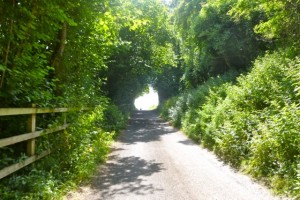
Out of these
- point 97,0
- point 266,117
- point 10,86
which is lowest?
point 266,117

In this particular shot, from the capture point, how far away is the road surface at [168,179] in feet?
20.7

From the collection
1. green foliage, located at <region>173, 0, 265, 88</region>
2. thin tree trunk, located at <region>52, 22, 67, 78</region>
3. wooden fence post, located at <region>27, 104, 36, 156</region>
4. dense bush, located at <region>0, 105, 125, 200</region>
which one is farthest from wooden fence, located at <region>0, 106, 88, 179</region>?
green foliage, located at <region>173, 0, 265, 88</region>

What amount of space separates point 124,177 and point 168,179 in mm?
1163

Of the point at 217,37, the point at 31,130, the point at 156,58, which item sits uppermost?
the point at 217,37

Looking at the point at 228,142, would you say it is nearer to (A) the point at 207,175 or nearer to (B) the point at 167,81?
(A) the point at 207,175

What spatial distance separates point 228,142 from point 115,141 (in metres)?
6.36

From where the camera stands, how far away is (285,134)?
6.71m

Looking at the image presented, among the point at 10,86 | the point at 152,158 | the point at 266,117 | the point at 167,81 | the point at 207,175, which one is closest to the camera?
the point at 10,86

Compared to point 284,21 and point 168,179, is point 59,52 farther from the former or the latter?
point 284,21

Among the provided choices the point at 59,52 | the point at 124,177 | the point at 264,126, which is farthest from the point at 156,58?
the point at 124,177

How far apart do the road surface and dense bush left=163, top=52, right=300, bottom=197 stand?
450 millimetres

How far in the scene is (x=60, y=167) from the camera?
6.96m

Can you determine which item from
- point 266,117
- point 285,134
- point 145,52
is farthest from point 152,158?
point 145,52

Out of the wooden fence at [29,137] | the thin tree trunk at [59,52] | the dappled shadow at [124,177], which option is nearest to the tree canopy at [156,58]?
the thin tree trunk at [59,52]
